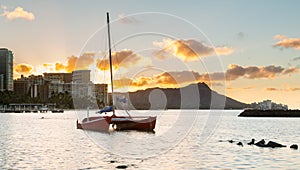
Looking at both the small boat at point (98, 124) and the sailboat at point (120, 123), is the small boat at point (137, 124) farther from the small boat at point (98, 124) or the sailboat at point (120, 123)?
the small boat at point (98, 124)

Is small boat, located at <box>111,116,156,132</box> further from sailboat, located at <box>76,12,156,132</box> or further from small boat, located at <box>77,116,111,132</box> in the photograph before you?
small boat, located at <box>77,116,111,132</box>

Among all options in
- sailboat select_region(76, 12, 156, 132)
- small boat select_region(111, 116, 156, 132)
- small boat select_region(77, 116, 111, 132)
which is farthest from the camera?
small boat select_region(111, 116, 156, 132)

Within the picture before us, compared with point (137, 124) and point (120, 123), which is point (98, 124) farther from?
point (137, 124)

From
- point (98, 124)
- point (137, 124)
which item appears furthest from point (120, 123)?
point (98, 124)

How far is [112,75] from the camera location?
263 feet

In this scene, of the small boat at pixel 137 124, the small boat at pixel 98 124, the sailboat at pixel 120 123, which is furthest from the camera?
the small boat at pixel 137 124

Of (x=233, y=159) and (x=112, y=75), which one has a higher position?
(x=112, y=75)

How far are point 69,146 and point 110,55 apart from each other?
25.7 metres

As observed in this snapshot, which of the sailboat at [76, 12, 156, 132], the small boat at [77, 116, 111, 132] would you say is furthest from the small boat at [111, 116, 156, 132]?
the small boat at [77, 116, 111, 132]

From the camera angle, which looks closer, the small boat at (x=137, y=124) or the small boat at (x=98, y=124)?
the small boat at (x=98, y=124)

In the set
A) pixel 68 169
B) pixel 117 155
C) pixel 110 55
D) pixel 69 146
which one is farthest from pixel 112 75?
pixel 68 169

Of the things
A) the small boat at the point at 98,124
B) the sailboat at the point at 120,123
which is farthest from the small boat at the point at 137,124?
the small boat at the point at 98,124

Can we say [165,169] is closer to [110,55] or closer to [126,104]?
[126,104]

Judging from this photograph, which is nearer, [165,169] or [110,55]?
[165,169]
